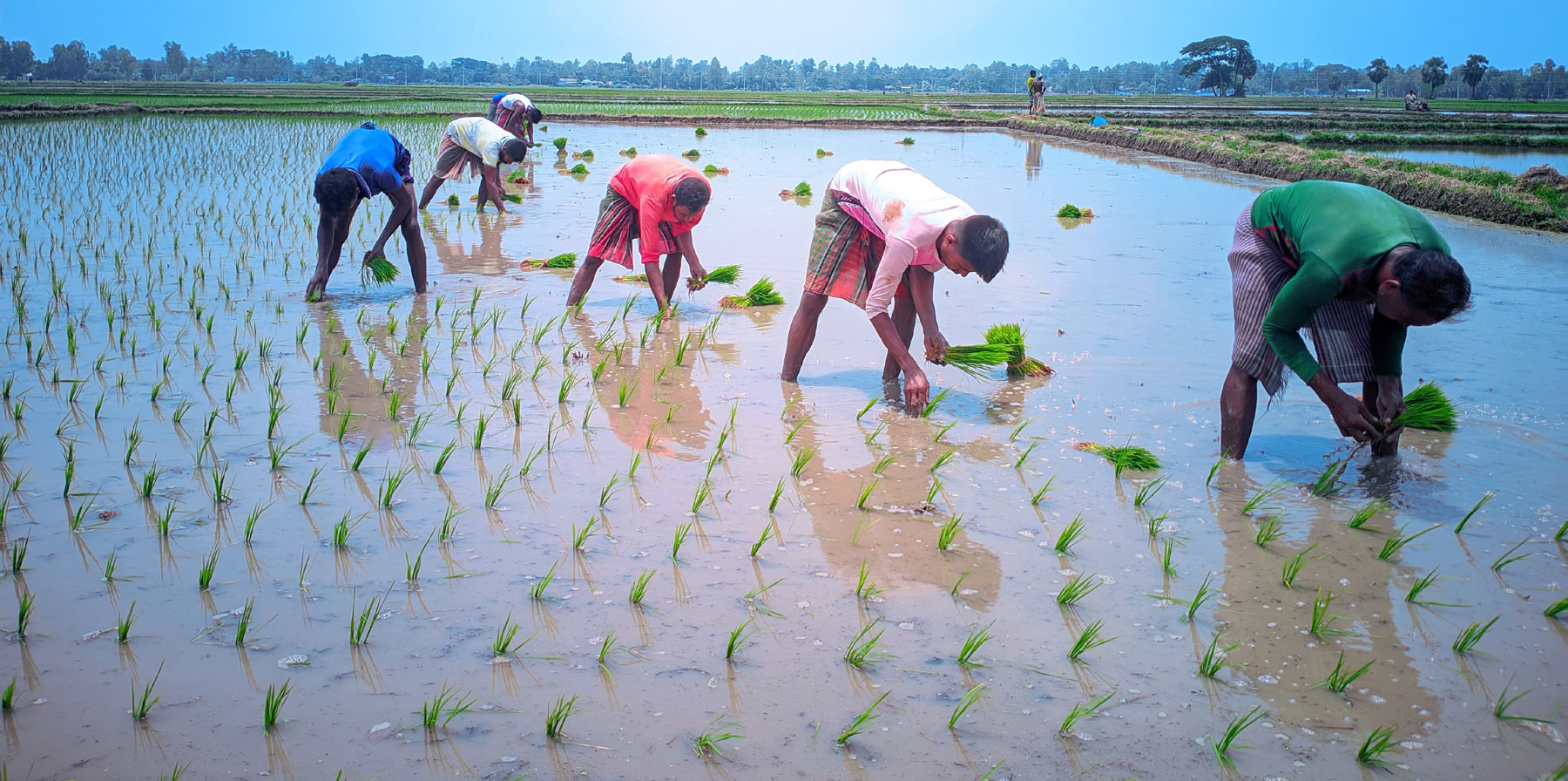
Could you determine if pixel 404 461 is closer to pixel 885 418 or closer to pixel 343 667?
pixel 343 667

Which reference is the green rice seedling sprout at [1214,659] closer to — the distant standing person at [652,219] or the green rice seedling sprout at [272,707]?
the green rice seedling sprout at [272,707]

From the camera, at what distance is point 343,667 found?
7.87 ft

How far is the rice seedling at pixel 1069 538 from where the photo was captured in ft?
10.2

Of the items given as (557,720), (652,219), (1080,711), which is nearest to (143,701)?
(557,720)

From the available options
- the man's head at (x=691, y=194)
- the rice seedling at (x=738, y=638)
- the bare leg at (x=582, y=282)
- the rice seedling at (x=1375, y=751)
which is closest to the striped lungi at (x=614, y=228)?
the bare leg at (x=582, y=282)

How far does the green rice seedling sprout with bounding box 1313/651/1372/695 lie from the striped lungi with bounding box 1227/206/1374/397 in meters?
1.34

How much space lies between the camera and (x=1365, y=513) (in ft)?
10.8

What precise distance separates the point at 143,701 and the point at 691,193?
3.57 metres

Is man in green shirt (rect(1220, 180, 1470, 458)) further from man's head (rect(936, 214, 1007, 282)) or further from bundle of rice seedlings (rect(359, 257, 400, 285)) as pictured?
bundle of rice seedlings (rect(359, 257, 400, 285))

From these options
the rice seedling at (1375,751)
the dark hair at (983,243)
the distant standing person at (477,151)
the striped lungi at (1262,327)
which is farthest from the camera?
the distant standing person at (477,151)

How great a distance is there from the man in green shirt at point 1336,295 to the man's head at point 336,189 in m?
4.66

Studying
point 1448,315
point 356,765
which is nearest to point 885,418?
point 1448,315

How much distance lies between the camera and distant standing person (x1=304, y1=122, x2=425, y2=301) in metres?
5.93

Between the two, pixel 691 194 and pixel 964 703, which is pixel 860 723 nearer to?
pixel 964 703
